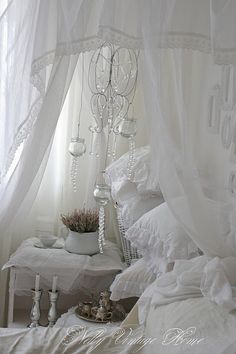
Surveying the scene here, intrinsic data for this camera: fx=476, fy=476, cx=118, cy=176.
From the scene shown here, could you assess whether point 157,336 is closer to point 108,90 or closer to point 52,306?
point 108,90

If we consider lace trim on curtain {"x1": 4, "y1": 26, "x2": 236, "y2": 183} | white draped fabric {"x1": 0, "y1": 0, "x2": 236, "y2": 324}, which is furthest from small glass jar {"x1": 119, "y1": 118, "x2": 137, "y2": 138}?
lace trim on curtain {"x1": 4, "y1": 26, "x2": 236, "y2": 183}

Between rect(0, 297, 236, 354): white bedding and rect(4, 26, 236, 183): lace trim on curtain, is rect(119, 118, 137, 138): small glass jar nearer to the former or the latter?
rect(4, 26, 236, 183): lace trim on curtain

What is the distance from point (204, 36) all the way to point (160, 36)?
0.41ft

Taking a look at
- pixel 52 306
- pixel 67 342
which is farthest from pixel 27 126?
pixel 52 306

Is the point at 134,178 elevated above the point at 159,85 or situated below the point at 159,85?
below

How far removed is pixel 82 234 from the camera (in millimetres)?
2352

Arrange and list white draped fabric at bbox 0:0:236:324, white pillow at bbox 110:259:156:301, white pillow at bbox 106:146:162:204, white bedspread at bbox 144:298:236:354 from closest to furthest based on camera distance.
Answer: white bedspread at bbox 144:298:236:354 < white draped fabric at bbox 0:0:236:324 < white pillow at bbox 110:259:156:301 < white pillow at bbox 106:146:162:204

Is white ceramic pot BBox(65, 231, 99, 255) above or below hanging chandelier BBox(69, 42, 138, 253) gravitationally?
below

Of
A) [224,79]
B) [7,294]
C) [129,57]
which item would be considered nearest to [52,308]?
[7,294]

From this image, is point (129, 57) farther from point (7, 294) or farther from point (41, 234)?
point (7, 294)

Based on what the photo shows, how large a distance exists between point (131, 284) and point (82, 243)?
0.51 meters

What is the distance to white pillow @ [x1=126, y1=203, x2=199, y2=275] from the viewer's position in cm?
172

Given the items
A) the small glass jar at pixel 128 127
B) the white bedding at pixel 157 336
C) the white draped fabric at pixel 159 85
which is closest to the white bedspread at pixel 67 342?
the white bedding at pixel 157 336

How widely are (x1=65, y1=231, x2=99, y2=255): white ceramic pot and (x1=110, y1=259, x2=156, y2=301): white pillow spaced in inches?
17.7
